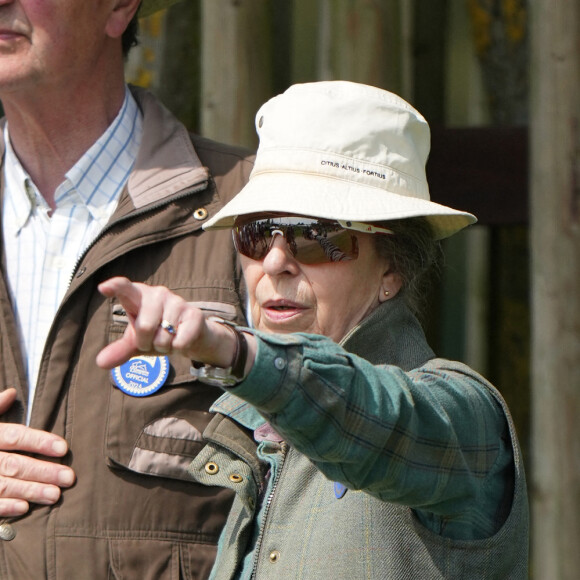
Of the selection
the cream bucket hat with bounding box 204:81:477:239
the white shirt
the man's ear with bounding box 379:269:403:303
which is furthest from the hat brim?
the white shirt

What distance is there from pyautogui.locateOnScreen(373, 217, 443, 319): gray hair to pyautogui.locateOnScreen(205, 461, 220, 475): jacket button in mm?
527

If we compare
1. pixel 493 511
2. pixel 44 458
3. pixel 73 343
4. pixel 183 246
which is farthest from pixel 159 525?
pixel 493 511

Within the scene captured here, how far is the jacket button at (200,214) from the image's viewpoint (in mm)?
2604

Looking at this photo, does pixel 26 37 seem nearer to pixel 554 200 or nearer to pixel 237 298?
pixel 237 298

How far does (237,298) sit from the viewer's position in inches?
100

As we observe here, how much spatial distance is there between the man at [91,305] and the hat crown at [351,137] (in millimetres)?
575

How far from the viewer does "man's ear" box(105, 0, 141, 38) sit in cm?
288

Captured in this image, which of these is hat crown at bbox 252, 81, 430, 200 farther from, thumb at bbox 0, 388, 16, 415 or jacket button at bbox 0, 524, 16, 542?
jacket button at bbox 0, 524, 16, 542

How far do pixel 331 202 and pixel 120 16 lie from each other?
124 cm

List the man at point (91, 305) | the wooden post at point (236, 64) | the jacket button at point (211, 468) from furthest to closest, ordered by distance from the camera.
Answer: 1. the wooden post at point (236, 64)
2. the man at point (91, 305)
3. the jacket button at point (211, 468)

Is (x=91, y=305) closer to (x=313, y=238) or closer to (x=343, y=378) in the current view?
(x=313, y=238)

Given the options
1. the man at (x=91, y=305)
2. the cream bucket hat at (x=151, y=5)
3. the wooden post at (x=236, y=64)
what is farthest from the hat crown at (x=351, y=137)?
the wooden post at (x=236, y=64)

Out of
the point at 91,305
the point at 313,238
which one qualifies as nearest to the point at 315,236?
the point at 313,238

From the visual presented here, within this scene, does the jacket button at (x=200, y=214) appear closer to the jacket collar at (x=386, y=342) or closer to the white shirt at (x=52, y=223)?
the white shirt at (x=52, y=223)
